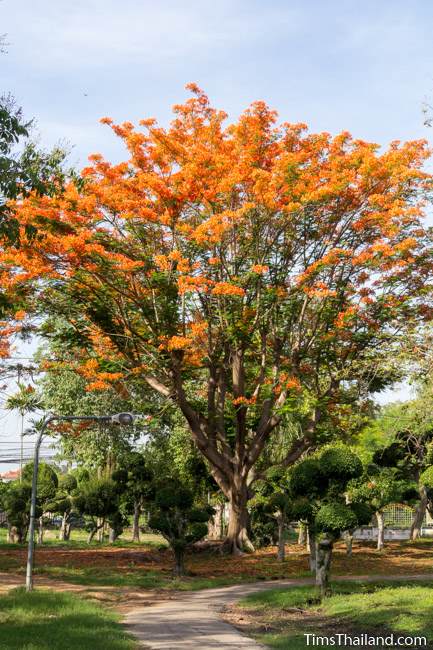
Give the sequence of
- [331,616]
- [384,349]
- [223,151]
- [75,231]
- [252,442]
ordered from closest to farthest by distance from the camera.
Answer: [331,616]
[384,349]
[75,231]
[223,151]
[252,442]

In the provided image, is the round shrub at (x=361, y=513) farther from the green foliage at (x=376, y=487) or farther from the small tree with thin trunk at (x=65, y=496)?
the small tree with thin trunk at (x=65, y=496)

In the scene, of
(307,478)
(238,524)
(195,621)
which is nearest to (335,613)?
(195,621)

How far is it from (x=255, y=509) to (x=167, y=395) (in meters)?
9.25

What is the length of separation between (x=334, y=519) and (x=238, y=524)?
420 inches

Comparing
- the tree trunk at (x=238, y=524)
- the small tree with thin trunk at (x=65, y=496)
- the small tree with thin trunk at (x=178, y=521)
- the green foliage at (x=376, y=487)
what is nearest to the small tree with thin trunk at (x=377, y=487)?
the green foliage at (x=376, y=487)

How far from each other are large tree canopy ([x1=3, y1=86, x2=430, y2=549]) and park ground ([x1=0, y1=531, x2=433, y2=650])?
5.25 m

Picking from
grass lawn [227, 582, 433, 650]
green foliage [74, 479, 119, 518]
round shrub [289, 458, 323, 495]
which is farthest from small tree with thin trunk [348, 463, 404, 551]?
green foliage [74, 479, 119, 518]

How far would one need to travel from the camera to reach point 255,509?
3150 cm

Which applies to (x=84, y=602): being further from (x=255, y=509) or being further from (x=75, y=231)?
(x=255, y=509)

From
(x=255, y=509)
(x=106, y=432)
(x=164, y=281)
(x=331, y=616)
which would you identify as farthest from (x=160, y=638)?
(x=106, y=432)

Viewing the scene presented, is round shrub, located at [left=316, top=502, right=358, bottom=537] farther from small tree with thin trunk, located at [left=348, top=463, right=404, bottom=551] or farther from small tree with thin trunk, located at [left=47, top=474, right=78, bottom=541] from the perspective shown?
small tree with thin trunk, located at [left=47, top=474, right=78, bottom=541]

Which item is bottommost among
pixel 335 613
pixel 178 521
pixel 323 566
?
pixel 335 613

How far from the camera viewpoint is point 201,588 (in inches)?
838

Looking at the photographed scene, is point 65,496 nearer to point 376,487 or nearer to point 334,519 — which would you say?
point 376,487
